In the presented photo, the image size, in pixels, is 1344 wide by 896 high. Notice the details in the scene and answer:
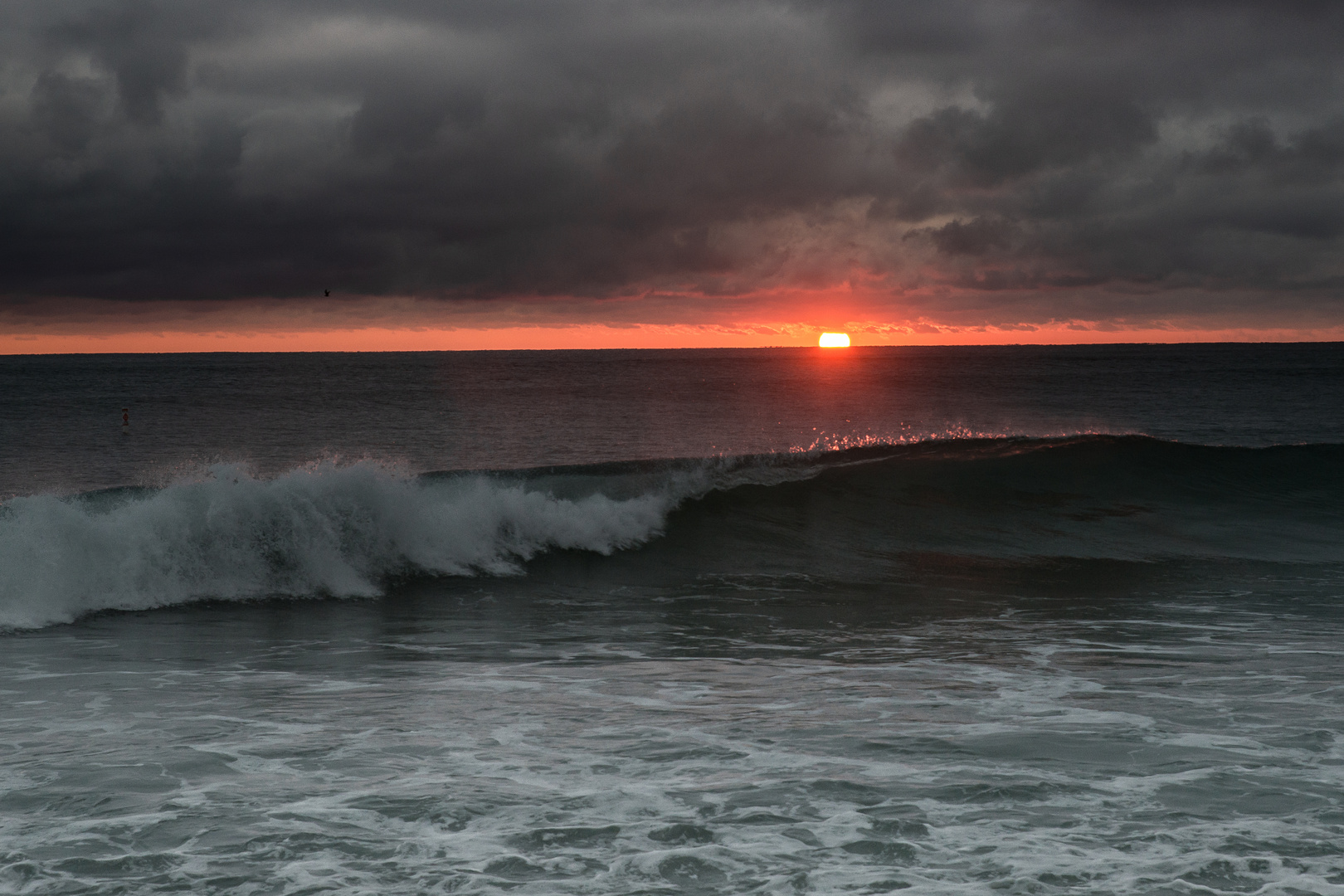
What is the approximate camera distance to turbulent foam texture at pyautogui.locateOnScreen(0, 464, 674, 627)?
13.1 m

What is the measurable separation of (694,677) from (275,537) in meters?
8.67

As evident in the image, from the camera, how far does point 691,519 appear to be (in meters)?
20.2

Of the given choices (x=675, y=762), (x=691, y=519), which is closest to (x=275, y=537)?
(x=691, y=519)

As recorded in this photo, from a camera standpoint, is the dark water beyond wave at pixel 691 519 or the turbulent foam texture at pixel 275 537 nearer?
the turbulent foam texture at pixel 275 537

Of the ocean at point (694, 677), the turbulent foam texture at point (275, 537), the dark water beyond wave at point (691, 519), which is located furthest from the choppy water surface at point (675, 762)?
the dark water beyond wave at point (691, 519)

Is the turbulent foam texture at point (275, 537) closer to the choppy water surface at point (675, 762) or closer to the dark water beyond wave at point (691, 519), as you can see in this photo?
the dark water beyond wave at point (691, 519)

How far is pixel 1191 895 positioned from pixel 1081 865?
1.65 feet

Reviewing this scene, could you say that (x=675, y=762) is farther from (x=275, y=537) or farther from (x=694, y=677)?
(x=275, y=537)

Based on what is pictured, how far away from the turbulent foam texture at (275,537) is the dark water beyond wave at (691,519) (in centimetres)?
3

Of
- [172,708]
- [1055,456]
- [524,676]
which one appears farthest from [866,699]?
[1055,456]

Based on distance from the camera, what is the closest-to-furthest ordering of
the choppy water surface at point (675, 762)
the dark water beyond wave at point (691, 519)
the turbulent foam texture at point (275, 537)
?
the choppy water surface at point (675, 762) < the turbulent foam texture at point (275, 537) < the dark water beyond wave at point (691, 519)

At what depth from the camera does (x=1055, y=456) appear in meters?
26.0

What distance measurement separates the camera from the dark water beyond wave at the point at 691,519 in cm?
1402

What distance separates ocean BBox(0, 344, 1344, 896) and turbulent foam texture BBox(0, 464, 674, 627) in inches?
2.5
